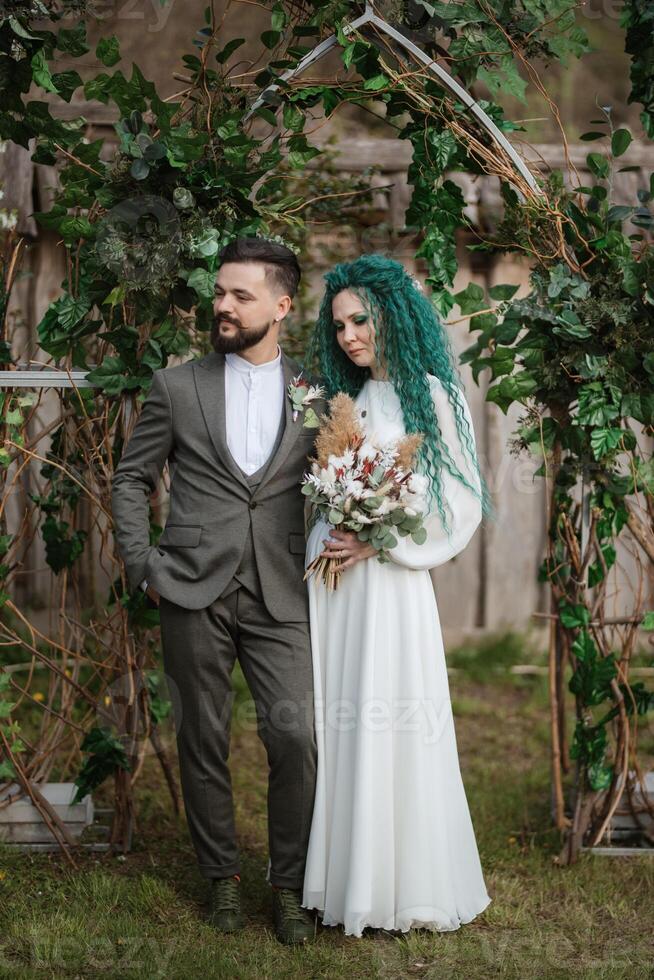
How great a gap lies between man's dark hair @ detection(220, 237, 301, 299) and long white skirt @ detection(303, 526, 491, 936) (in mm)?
952

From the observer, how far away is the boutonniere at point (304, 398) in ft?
11.1

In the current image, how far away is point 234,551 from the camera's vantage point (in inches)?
131

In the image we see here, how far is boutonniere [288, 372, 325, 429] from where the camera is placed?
11.1 ft

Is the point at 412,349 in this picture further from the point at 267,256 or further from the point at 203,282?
the point at 203,282

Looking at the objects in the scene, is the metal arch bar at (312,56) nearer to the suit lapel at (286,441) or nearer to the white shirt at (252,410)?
the white shirt at (252,410)

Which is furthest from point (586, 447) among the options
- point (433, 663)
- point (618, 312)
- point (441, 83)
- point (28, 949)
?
point (28, 949)

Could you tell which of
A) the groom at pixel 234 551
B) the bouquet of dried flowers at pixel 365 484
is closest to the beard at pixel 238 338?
the groom at pixel 234 551

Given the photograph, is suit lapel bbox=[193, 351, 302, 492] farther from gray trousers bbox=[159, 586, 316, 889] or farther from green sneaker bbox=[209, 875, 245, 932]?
green sneaker bbox=[209, 875, 245, 932]

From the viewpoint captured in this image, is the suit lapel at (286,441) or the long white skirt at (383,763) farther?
the suit lapel at (286,441)

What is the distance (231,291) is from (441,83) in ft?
3.61

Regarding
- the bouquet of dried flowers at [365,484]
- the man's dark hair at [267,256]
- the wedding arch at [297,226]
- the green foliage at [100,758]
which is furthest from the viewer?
the green foliage at [100,758]

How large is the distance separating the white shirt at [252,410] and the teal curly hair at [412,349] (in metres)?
0.35

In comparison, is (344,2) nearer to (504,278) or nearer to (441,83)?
(441,83)

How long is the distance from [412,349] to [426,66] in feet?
3.43
